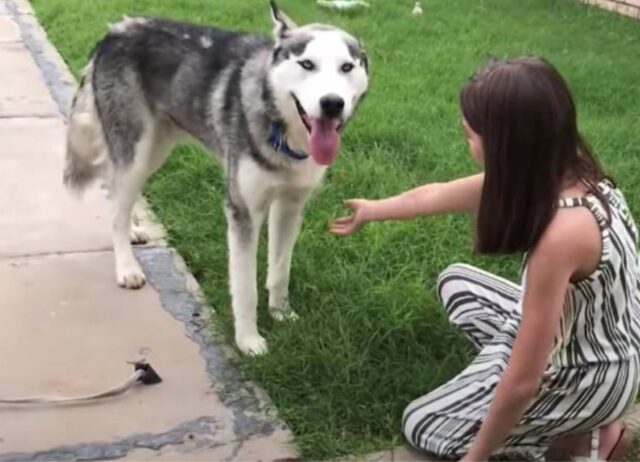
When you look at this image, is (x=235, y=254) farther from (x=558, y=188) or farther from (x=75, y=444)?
(x=558, y=188)

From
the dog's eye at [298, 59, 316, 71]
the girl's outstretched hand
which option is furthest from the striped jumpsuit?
the dog's eye at [298, 59, 316, 71]

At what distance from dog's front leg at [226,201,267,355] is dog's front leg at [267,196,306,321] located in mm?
203

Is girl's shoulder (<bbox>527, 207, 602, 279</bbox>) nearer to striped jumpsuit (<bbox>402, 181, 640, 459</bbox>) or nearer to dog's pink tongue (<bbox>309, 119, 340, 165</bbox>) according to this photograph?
striped jumpsuit (<bbox>402, 181, 640, 459</bbox>)

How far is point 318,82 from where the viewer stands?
10.1 ft

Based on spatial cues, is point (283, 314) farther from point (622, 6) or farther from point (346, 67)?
point (622, 6)

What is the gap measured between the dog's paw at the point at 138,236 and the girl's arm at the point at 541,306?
6.99ft

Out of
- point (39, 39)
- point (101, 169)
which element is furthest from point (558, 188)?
point (39, 39)

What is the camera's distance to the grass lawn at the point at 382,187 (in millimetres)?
3258

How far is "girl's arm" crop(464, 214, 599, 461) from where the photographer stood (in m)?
2.47

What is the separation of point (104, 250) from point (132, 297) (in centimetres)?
49

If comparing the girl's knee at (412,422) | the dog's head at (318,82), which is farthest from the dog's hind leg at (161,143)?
the girl's knee at (412,422)

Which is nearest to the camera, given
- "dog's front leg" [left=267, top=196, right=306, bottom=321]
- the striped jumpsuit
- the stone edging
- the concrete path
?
the striped jumpsuit

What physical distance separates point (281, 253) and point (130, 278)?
0.64m

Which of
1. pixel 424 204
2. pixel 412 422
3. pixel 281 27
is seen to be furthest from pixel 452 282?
pixel 281 27
